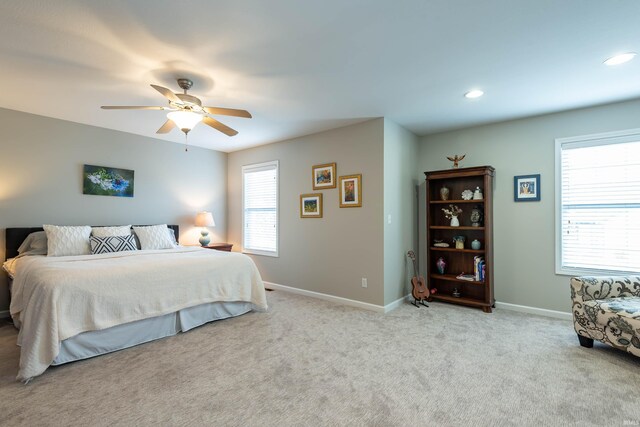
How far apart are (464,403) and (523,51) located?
2540 millimetres

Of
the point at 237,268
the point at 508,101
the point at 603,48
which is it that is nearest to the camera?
the point at 603,48

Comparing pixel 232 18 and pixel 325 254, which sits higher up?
pixel 232 18

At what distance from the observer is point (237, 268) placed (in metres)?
3.66

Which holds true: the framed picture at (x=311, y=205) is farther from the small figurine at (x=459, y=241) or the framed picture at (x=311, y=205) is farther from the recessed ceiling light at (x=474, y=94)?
the recessed ceiling light at (x=474, y=94)

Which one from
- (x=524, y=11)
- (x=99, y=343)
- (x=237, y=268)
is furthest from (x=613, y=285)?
(x=99, y=343)

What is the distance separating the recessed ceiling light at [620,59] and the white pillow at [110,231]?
542 cm

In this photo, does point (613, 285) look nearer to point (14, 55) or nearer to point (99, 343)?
point (99, 343)

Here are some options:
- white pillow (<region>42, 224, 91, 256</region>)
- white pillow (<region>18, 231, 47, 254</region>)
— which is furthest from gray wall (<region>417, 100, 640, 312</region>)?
white pillow (<region>18, 231, 47, 254</region>)

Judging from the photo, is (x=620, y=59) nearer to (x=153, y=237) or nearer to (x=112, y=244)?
(x=153, y=237)

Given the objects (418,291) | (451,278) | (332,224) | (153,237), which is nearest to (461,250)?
(451,278)

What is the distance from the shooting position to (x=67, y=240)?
3672 mm

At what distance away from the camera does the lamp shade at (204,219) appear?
204 inches

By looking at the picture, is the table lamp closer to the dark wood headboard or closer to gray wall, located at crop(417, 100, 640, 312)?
the dark wood headboard

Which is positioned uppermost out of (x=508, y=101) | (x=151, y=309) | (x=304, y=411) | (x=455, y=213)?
(x=508, y=101)
